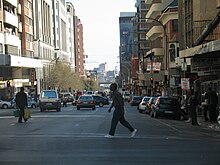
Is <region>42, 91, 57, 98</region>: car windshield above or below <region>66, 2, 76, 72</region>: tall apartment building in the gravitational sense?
below

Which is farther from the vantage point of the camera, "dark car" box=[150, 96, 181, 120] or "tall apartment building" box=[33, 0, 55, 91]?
"tall apartment building" box=[33, 0, 55, 91]

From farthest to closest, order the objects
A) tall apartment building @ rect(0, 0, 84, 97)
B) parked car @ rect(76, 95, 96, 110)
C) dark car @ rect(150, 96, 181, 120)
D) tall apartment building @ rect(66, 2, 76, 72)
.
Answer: tall apartment building @ rect(66, 2, 76, 72) < tall apartment building @ rect(0, 0, 84, 97) < parked car @ rect(76, 95, 96, 110) < dark car @ rect(150, 96, 181, 120)

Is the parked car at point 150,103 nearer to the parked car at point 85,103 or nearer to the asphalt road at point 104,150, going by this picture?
the parked car at point 85,103

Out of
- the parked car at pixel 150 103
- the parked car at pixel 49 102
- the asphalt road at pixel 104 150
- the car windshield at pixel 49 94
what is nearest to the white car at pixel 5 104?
the car windshield at pixel 49 94

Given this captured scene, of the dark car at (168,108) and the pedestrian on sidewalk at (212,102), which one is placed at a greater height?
the pedestrian on sidewalk at (212,102)

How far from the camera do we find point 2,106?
66688mm

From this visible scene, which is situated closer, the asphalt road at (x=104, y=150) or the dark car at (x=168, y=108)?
the asphalt road at (x=104, y=150)

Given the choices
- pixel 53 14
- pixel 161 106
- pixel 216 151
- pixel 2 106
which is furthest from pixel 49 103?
pixel 53 14

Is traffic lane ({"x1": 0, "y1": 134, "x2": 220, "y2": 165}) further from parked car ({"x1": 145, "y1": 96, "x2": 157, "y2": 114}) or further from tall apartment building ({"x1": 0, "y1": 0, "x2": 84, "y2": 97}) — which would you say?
tall apartment building ({"x1": 0, "y1": 0, "x2": 84, "y2": 97})

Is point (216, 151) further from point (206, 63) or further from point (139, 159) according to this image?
point (206, 63)

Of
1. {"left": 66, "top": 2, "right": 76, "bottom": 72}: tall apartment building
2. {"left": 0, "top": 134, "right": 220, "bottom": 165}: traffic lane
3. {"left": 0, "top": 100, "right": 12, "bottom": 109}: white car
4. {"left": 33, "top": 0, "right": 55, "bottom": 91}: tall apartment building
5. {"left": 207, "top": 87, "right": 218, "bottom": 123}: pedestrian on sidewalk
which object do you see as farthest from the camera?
{"left": 66, "top": 2, "right": 76, "bottom": 72}: tall apartment building

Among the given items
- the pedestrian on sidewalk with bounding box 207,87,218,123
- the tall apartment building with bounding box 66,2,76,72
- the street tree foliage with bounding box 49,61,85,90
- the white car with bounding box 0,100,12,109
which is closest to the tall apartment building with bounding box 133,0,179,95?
the white car with bounding box 0,100,12,109

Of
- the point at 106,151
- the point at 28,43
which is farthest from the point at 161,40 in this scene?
the point at 106,151

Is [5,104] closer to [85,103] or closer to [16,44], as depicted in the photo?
[16,44]
